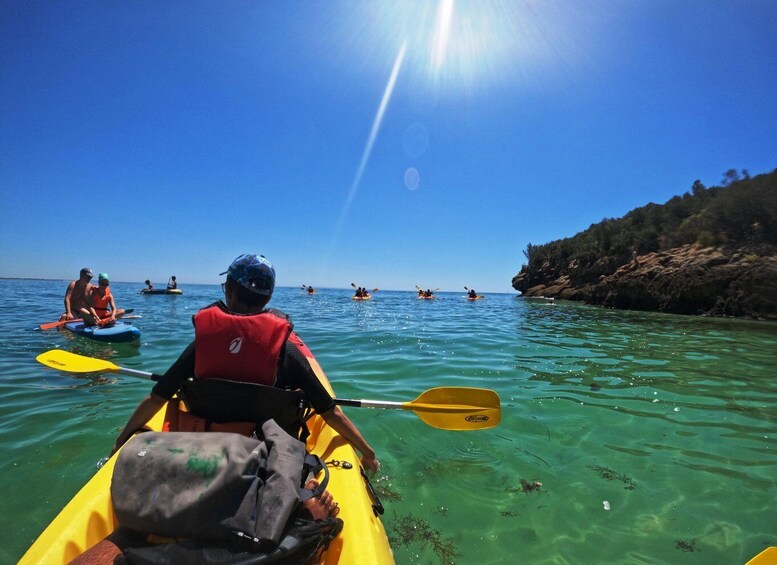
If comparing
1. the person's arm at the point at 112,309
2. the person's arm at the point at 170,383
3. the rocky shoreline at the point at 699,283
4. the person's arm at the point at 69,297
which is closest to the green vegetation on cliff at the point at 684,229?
the rocky shoreline at the point at 699,283

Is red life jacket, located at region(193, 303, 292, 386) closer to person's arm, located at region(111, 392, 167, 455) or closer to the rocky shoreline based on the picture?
person's arm, located at region(111, 392, 167, 455)

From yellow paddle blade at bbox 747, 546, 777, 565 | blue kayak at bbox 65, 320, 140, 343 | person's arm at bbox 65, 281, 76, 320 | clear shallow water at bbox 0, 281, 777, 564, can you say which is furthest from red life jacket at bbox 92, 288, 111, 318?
yellow paddle blade at bbox 747, 546, 777, 565

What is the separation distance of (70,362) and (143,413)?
276 cm

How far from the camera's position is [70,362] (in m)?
4.48

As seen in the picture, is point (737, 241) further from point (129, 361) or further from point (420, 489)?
point (129, 361)

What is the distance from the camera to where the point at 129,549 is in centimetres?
150

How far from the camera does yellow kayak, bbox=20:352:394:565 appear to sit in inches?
70.7

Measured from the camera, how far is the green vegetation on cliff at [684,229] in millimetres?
23703

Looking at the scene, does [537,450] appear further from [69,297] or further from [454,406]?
[69,297]

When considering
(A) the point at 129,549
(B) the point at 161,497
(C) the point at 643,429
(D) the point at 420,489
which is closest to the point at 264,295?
(B) the point at 161,497

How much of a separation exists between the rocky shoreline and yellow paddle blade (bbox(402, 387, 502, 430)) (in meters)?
23.6

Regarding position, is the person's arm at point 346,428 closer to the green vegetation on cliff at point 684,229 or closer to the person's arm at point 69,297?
the person's arm at point 69,297

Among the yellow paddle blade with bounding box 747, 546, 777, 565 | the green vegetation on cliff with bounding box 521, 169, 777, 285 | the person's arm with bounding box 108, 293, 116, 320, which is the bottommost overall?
the yellow paddle blade with bounding box 747, 546, 777, 565

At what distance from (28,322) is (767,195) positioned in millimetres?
38584
